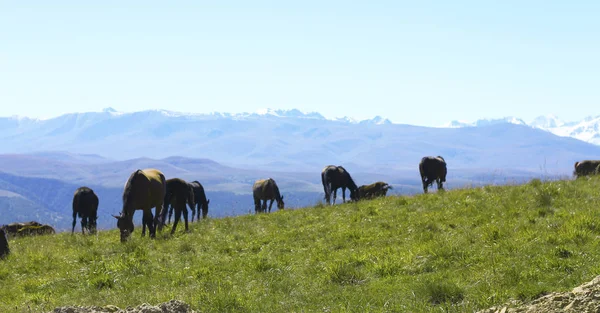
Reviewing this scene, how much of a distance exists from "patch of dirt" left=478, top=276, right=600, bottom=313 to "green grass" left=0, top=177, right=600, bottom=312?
1104 millimetres

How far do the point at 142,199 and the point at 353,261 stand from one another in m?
11.5

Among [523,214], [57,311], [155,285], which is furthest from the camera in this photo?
[523,214]

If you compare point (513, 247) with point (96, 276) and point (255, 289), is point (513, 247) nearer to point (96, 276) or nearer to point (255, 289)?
point (255, 289)

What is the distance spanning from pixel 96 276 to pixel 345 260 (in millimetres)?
6233

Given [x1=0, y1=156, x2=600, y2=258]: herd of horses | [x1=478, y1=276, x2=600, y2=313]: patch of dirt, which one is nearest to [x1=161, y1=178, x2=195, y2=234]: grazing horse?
[x1=0, y1=156, x2=600, y2=258]: herd of horses

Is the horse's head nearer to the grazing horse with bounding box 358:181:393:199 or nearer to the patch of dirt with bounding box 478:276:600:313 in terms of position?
the patch of dirt with bounding box 478:276:600:313

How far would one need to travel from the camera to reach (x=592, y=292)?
29.2 ft

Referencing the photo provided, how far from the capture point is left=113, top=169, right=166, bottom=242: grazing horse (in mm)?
22078

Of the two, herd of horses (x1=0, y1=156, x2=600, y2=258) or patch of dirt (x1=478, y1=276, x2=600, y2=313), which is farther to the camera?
herd of horses (x1=0, y1=156, x2=600, y2=258)

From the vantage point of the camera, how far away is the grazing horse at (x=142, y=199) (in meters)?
22.1

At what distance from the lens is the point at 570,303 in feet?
29.1

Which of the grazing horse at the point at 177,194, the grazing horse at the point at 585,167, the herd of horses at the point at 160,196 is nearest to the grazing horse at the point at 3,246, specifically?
the herd of horses at the point at 160,196

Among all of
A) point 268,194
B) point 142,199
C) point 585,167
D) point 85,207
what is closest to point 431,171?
point 585,167

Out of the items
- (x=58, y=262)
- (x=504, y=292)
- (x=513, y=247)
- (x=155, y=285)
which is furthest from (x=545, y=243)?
(x=58, y=262)
